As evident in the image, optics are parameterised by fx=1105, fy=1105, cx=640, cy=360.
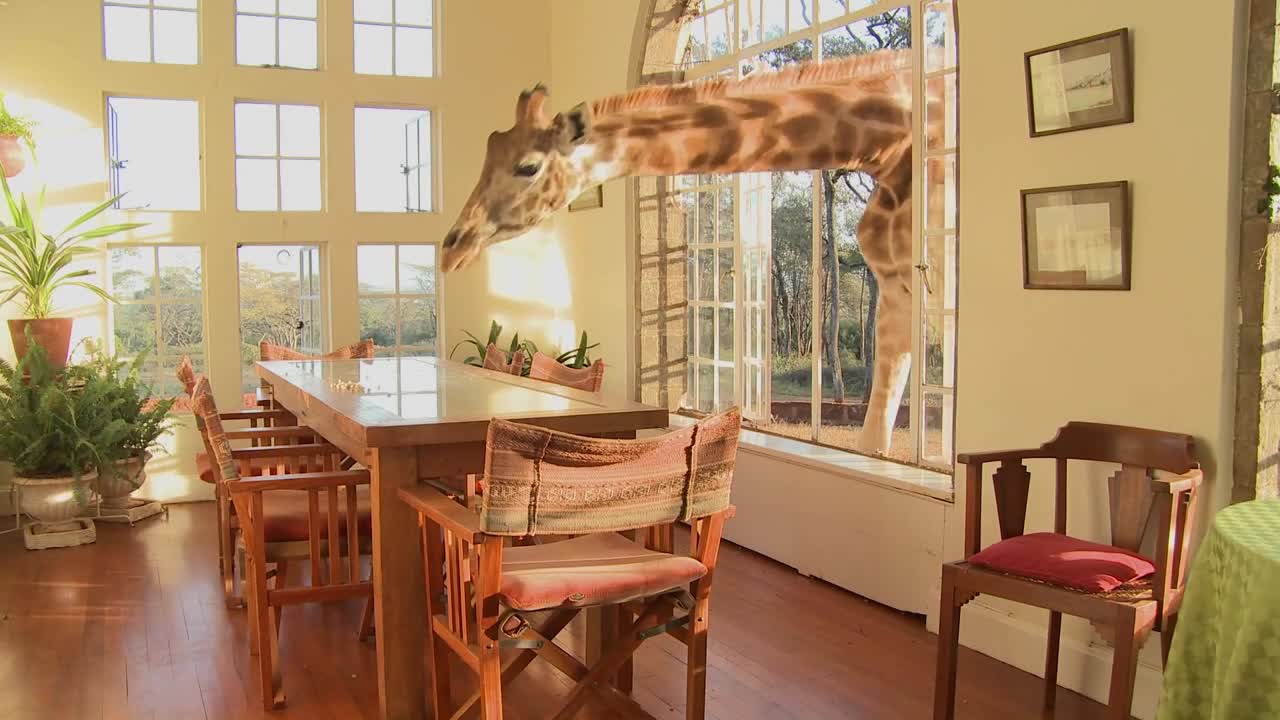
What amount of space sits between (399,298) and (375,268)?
25 centimetres

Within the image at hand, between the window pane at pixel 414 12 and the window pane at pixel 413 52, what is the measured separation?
53 mm

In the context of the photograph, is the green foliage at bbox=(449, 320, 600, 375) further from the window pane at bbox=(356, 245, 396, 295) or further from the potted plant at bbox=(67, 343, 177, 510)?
the potted plant at bbox=(67, 343, 177, 510)

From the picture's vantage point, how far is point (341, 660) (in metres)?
3.91

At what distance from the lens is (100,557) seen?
546cm

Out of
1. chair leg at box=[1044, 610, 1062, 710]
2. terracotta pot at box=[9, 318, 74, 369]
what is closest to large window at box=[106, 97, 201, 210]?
terracotta pot at box=[9, 318, 74, 369]

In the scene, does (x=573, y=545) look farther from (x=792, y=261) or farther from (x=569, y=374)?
(x=792, y=261)

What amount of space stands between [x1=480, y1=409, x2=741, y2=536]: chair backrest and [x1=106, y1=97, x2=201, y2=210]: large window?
5198mm

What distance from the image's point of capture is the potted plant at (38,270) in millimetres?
6109

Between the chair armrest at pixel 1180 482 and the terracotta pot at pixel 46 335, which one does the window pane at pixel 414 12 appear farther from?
the chair armrest at pixel 1180 482

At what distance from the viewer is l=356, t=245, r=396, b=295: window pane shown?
23.8 feet

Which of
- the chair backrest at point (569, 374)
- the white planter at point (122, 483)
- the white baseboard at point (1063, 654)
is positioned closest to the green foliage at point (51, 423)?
the white planter at point (122, 483)

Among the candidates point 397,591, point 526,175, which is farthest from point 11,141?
point 397,591

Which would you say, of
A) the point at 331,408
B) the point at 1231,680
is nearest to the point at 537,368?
the point at 331,408

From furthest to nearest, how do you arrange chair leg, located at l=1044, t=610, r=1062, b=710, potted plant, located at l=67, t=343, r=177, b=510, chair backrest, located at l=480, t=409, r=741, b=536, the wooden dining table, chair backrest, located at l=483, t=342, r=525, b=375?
potted plant, located at l=67, t=343, r=177, b=510, chair backrest, located at l=483, t=342, r=525, b=375, chair leg, located at l=1044, t=610, r=1062, b=710, the wooden dining table, chair backrest, located at l=480, t=409, r=741, b=536
